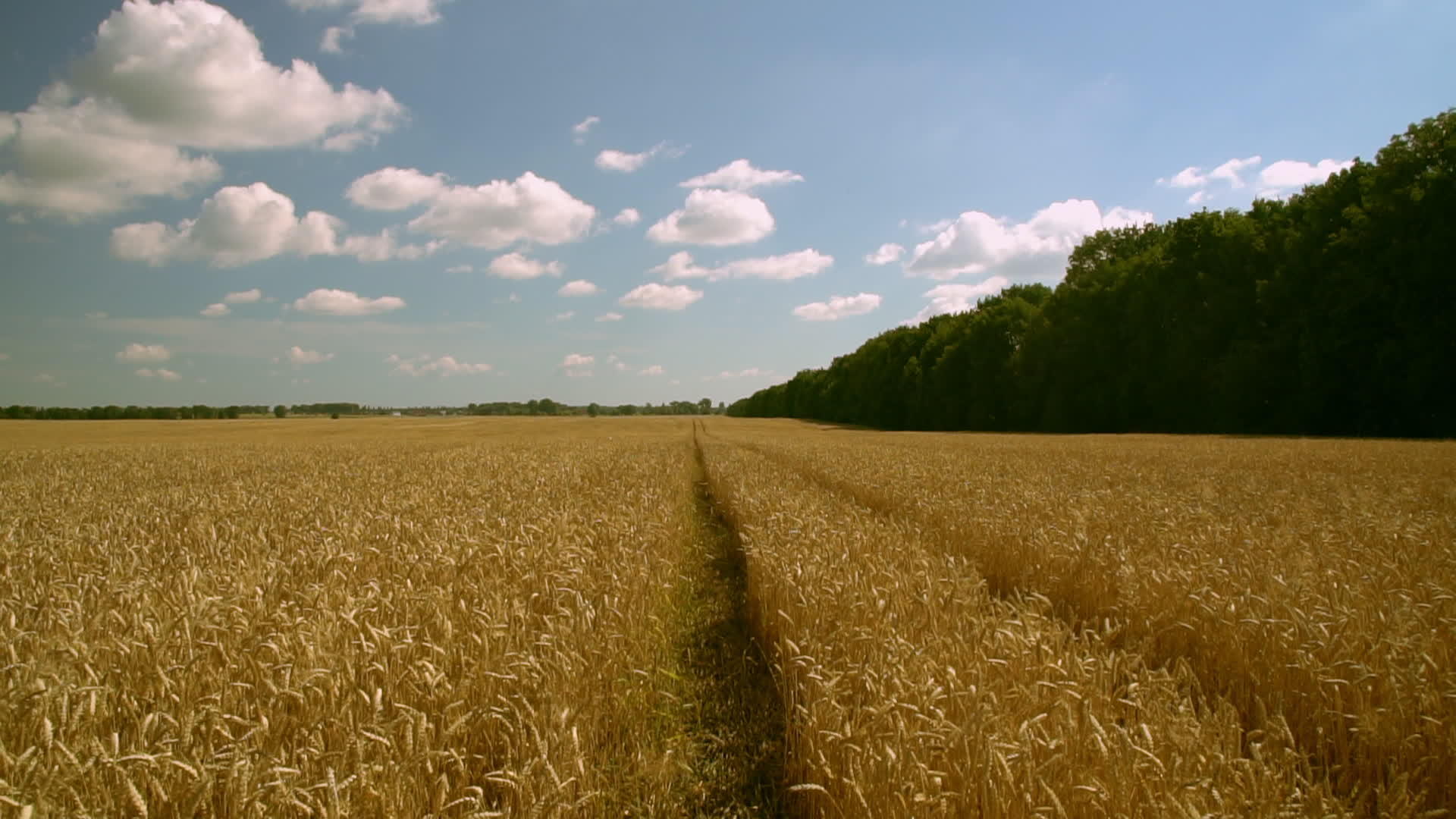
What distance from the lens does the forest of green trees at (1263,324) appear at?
30000 mm

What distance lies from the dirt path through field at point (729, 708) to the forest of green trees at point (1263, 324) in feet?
126

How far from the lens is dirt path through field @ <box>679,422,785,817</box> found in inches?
135

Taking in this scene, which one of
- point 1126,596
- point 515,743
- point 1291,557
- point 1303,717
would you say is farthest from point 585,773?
point 1291,557

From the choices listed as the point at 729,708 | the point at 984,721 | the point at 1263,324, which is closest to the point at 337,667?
the point at 729,708

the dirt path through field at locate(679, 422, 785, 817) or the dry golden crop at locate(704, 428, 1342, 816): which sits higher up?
the dry golden crop at locate(704, 428, 1342, 816)

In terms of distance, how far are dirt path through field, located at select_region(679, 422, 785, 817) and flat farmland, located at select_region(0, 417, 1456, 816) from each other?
3cm

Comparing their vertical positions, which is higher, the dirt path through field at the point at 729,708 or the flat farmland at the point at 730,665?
the flat farmland at the point at 730,665

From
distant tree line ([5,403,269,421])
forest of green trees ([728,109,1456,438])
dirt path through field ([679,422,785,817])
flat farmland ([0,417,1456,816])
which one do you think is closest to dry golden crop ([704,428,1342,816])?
flat farmland ([0,417,1456,816])

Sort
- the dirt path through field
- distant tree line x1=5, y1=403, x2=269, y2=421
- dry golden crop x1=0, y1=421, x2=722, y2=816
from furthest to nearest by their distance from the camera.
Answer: distant tree line x1=5, y1=403, x2=269, y2=421 → the dirt path through field → dry golden crop x1=0, y1=421, x2=722, y2=816

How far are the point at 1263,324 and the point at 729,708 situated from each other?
45.6 meters

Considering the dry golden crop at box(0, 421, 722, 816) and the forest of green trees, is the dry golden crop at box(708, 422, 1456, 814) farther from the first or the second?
the forest of green trees

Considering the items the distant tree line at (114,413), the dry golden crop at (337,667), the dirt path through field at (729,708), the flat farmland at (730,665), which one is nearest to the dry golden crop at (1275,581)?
the flat farmland at (730,665)

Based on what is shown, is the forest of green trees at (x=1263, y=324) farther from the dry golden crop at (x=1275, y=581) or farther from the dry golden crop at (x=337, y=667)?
the dry golden crop at (x=337, y=667)

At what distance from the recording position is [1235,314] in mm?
39531
